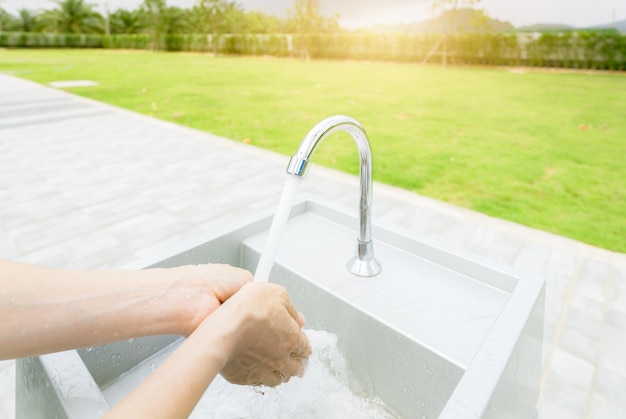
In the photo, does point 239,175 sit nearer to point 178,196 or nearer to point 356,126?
point 178,196

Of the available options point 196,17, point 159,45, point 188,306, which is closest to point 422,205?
point 188,306

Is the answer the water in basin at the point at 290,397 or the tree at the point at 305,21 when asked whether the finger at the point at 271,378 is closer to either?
the water in basin at the point at 290,397

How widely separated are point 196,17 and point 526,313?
42.9m

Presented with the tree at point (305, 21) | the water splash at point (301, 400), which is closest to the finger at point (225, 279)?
the water splash at point (301, 400)

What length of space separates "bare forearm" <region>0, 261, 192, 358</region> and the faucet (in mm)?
376

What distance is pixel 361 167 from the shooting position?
106 cm

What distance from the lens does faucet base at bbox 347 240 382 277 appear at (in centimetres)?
124

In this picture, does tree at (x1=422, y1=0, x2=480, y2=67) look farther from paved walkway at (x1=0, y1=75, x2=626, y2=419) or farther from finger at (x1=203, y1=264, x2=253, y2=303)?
finger at (x1=203, y1=264, x2=253, y2=303)

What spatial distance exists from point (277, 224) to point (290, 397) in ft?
1.72

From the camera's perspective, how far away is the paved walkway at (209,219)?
1.67 metres

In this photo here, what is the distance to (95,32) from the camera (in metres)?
38.2

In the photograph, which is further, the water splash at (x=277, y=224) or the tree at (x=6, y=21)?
the tree at (x=6, y=21)

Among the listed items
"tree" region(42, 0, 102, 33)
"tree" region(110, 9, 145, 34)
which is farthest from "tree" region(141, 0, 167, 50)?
"tree" region(42, 0, 102, 33)

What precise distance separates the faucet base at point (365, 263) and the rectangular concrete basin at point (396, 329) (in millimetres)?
20
